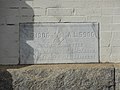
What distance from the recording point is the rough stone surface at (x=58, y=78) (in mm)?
4719

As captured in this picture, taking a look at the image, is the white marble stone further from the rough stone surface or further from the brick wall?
the rough stone surface

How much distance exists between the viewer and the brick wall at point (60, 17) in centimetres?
508

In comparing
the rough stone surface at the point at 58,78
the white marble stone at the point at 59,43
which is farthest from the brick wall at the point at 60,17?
the rough stone surface at the point at 58,78

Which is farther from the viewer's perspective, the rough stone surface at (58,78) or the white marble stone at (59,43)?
the white marble stone at (59,43)

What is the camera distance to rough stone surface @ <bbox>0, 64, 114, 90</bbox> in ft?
15.5

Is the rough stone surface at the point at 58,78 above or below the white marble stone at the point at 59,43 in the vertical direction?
below

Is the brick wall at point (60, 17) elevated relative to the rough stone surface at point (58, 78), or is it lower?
elevated

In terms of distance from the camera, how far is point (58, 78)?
4.72 metres

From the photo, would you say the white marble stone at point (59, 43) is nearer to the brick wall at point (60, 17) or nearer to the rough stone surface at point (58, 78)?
the brick wall at point (60, 17)

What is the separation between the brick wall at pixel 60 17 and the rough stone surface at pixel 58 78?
0.39m

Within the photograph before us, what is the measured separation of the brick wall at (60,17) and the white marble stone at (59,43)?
9cm

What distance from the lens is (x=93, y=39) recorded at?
507 cm

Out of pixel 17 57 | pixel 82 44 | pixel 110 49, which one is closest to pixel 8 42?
pixel 17 57

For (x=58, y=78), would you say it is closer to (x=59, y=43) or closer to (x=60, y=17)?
(x=59, y=43)
